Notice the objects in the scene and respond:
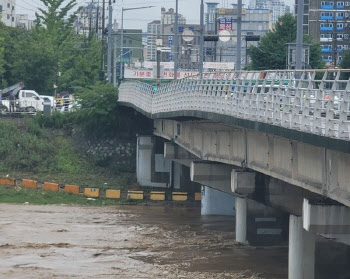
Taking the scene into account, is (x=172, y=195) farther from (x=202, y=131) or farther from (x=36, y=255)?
(x=36, y=255)

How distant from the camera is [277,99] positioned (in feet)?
89.4

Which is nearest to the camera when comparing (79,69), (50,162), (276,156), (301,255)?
(301,255)

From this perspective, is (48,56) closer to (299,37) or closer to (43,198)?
(43,198)

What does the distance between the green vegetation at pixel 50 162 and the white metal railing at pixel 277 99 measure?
11.3 meters

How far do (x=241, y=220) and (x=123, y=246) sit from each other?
13.5ft

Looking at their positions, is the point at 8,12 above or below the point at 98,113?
above

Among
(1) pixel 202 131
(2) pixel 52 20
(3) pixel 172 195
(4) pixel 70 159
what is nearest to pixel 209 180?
(1) pixel 202 131

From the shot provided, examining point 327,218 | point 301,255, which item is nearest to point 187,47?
point 301,255

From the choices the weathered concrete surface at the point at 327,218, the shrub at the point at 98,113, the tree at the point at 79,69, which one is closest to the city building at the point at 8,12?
the tree at the point at 79,69

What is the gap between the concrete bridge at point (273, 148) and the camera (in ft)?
76.3

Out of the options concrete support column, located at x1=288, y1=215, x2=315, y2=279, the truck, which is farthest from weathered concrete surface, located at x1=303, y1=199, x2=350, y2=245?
the truck

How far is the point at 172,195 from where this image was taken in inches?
2232

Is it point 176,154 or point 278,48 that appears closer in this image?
point 176,154

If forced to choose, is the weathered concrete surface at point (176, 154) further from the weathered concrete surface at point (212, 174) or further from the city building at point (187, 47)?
the city building at point (187, 47)
